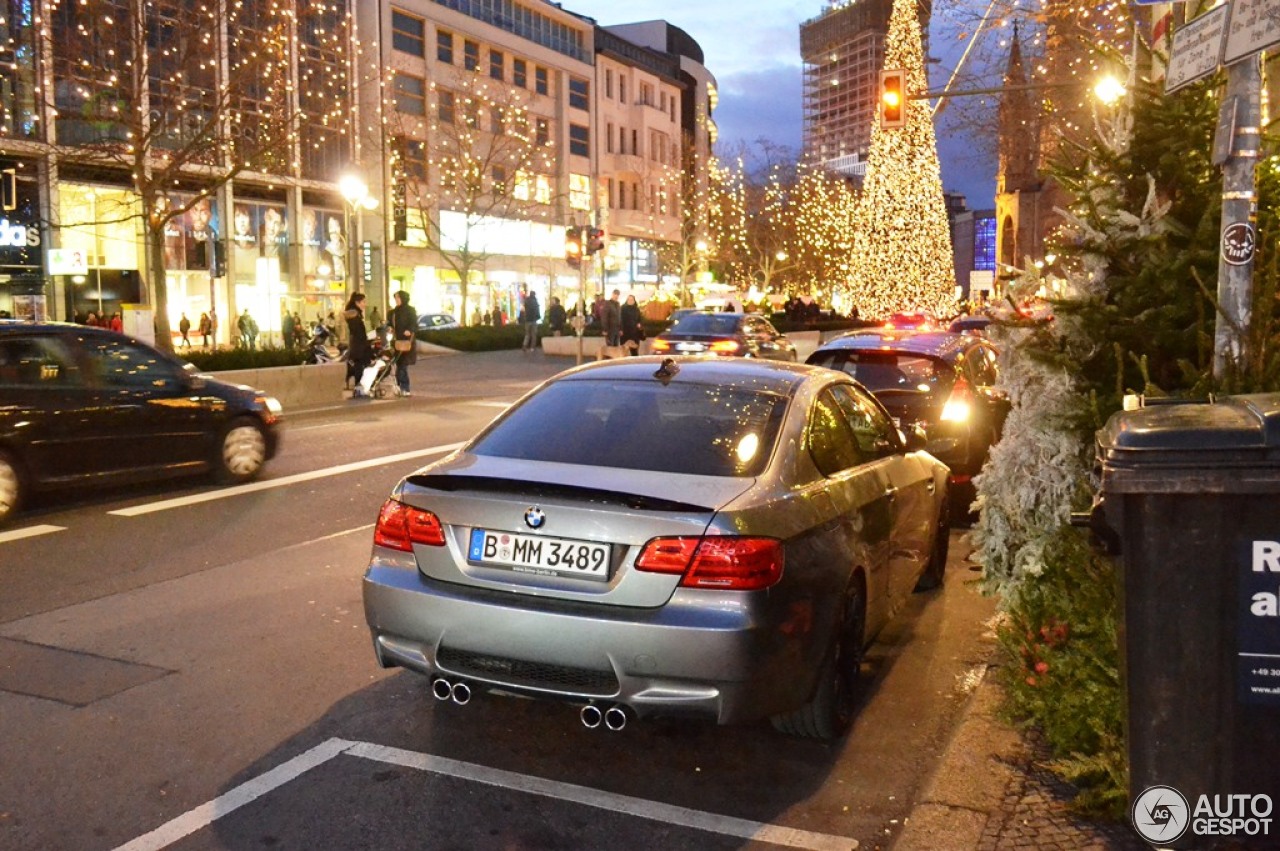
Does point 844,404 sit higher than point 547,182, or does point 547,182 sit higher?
point 547,182

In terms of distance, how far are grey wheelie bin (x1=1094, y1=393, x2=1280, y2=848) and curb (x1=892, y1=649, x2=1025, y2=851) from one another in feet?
2.40

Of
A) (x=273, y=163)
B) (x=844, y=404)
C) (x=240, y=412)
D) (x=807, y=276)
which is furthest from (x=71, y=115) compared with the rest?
(x=807, y=276)

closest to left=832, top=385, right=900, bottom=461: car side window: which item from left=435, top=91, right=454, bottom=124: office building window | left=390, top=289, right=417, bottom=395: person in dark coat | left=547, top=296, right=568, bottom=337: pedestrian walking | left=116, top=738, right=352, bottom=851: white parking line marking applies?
left=116, top=738, right=352, bottom=851: white parking line marking

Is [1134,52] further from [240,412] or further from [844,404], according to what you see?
[240,412]

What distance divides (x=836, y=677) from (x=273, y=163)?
929 inches

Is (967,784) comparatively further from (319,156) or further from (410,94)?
(410,94)

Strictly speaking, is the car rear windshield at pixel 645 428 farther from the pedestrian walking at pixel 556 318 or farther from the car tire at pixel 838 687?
the pedestrian walking at pixel 556 318

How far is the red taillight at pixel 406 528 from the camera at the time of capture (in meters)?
4.68

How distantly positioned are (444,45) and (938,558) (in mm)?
53997

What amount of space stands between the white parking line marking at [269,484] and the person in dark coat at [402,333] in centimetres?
619

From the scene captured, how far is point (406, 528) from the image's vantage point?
15.7 feet

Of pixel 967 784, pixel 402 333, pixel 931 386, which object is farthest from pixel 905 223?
pixel 967 784

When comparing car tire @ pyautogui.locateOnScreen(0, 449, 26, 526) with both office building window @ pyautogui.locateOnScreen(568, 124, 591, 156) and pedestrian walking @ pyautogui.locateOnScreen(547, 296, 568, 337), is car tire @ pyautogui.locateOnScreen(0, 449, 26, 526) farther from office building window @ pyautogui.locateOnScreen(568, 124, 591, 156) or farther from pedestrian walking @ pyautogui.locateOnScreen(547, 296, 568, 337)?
office building window @ pyautogui.locateOnScreen(568, 124, 591, 156)

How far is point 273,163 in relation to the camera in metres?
25.9
